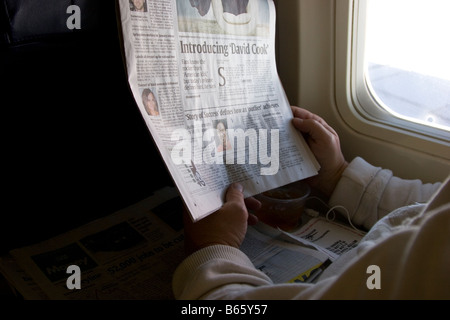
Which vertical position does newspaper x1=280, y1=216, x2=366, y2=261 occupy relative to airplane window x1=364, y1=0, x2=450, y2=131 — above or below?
below

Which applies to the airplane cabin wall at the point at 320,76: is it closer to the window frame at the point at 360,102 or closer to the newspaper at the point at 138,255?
the window frame at the point at 360,102

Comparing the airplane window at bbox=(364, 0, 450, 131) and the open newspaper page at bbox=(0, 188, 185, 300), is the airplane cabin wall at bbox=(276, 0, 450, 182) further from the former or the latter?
the open newspaper page at bbox=(0, 188, 185, 300)

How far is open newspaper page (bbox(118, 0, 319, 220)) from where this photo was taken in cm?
67

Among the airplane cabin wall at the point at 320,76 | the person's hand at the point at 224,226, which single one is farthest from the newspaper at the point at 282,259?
the airplane cabin wall at the point at 320,76

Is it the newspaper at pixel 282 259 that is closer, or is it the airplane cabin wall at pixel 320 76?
the newspaper at pixel 282 259

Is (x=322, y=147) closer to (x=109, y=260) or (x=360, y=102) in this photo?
(x=360, y=102)

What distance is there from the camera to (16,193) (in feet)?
2.59

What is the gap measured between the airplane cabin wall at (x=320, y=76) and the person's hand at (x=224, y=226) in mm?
491

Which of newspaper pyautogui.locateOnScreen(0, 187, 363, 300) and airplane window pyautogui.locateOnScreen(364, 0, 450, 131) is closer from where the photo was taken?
newspaper pyautogui.locateOnScreen(0, 187, 363, 300)

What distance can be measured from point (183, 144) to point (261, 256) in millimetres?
331

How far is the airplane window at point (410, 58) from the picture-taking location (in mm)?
965

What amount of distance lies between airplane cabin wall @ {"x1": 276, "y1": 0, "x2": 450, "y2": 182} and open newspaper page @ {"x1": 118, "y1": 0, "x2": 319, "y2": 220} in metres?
0.18
